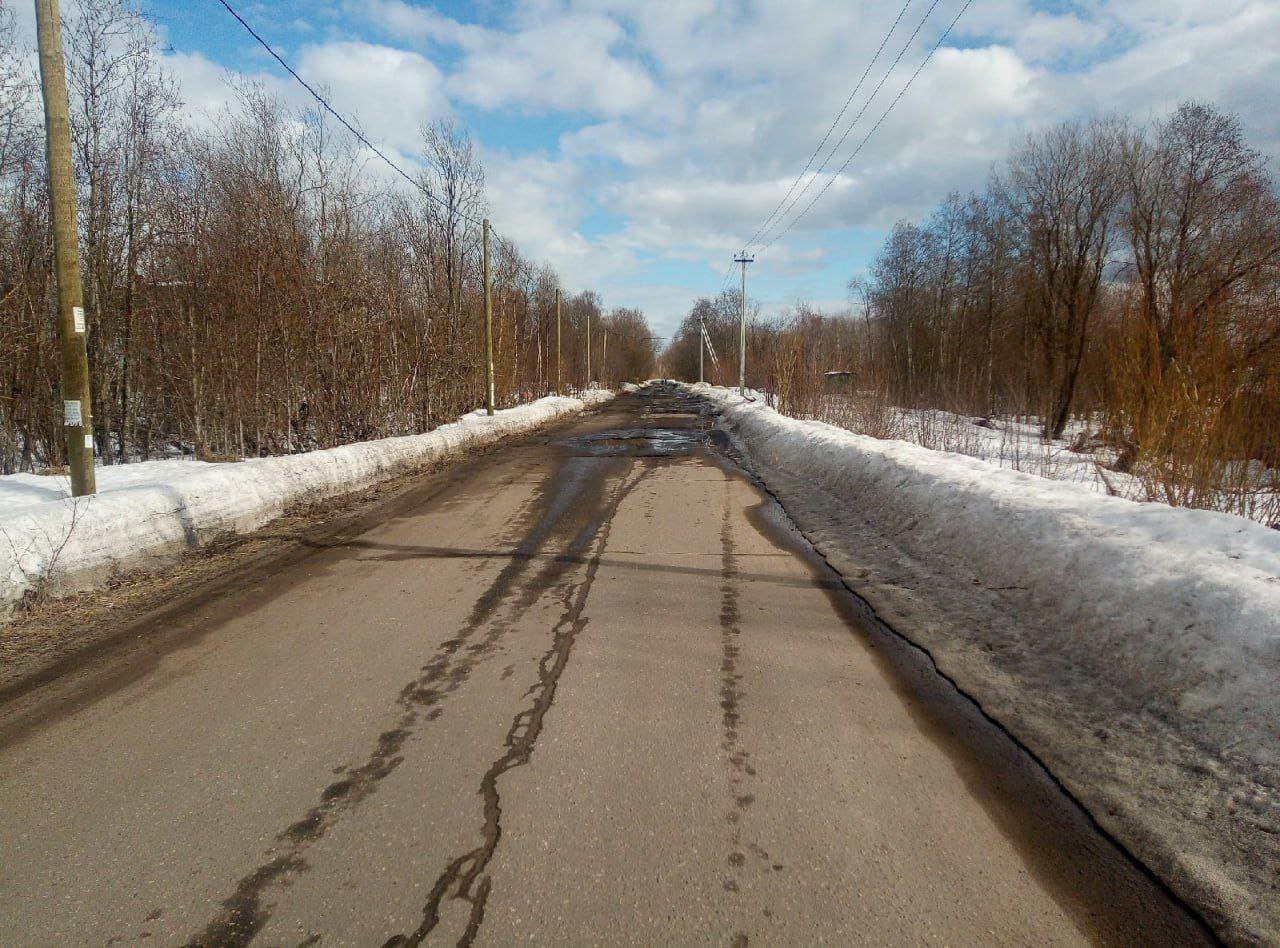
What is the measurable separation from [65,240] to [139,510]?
2.46 m

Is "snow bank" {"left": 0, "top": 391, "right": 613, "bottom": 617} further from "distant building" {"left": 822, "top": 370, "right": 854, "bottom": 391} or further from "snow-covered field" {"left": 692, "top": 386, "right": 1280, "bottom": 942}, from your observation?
"distant building" {"left": 822, "top": 370, "right": 854, "bottom": 391}

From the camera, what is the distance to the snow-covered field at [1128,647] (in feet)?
8.05

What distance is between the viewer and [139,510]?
587cm

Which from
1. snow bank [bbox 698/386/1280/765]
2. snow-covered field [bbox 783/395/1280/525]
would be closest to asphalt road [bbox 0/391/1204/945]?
snow bank [bbox 698/386/1280/765]

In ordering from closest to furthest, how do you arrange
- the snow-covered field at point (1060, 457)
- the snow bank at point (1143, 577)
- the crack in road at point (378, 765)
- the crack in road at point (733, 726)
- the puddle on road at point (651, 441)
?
the crack in road at point (378, 765) < the crack in road at point (733, 726) < the snow bank at point (1143, 577) < the snow-covered field at point (1060, 457) < the puddle on road at point (651, 441)

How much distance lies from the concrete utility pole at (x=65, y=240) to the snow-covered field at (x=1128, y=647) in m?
6.95

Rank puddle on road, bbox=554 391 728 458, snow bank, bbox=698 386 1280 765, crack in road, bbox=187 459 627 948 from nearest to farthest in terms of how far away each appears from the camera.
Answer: crack in road, bbox=187 459 627 948, snow bank, bbox=698 386 1280 765, puddle on road, bbox=554 391 728 458

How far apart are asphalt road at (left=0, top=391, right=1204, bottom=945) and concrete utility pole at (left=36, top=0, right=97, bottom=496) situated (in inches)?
84.0

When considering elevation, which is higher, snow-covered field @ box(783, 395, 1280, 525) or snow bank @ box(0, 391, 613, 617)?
snow-covered field @ box(783, 395, 1280, 525)

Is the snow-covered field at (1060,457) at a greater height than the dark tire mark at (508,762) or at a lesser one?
greater

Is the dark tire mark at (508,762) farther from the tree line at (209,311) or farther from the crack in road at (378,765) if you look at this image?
the tree line at (209,311)

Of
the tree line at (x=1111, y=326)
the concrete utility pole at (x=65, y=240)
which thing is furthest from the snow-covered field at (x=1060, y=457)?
the concrete utility pole at (x=65, y=240)

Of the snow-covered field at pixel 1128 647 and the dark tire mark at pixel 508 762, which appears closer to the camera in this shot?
the dark tire mark at pixel 508 762

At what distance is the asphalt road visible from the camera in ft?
6.82
